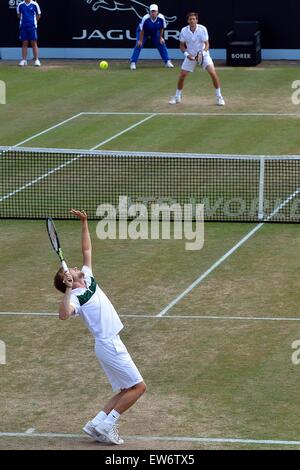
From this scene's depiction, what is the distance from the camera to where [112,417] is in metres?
13.0

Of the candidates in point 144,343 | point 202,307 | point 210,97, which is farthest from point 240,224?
point 210,97

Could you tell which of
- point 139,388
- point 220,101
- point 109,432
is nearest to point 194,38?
point 220,101

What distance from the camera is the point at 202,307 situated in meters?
18.0

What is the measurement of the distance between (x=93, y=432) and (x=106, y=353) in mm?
850

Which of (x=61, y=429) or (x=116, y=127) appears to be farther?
(x=116, y=127)

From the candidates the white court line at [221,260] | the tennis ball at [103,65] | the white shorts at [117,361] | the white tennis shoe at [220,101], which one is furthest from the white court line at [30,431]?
the tennis ball at [103,65]

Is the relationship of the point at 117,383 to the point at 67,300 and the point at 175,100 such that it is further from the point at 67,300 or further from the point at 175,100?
the point at 175,100

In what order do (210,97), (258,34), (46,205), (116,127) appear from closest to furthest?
(46,205) < (116,127) < (210,97) < (258,34)

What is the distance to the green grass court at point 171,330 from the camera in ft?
44.8

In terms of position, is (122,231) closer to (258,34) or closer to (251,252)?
(251,252)

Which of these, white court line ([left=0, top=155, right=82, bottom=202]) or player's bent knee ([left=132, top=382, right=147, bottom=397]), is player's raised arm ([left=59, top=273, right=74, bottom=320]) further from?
white court line ([left=0, top=155, right=82, bottom=202])

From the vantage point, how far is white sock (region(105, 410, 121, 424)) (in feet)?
42.7

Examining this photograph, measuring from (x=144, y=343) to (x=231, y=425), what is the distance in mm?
3126

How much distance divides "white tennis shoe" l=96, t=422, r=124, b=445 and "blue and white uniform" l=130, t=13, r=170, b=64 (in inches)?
1068
